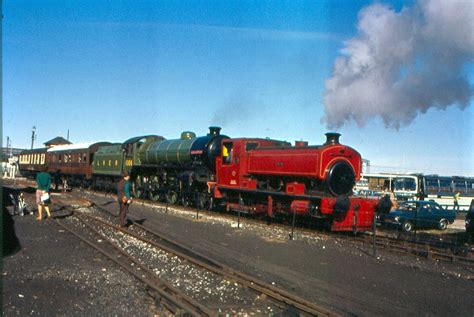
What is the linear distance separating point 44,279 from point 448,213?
18.8m

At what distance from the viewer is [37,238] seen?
41.2 feet

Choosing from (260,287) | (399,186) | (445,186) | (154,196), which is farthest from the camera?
(399,186)

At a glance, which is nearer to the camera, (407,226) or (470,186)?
(407,226)

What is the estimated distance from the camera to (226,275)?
8.45 metres

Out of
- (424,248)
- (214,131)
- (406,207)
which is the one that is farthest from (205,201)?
(424,248)

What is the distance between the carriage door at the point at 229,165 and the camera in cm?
1947

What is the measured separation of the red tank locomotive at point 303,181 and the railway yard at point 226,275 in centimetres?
99

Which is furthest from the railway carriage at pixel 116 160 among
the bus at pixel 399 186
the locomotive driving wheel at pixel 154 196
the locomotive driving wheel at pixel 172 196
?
the bus at pixel 399 186

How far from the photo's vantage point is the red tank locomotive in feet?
49.3

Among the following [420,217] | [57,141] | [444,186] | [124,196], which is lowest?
[420,217]

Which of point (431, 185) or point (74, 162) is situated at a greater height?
point (74, 162)

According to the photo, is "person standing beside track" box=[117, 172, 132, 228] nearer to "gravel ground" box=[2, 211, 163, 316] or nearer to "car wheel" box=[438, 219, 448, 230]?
"gravel ground" box=[2, 211, 163, 316]

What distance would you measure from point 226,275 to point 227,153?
12.3 m

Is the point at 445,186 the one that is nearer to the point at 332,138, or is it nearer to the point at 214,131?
the point at 214,131
